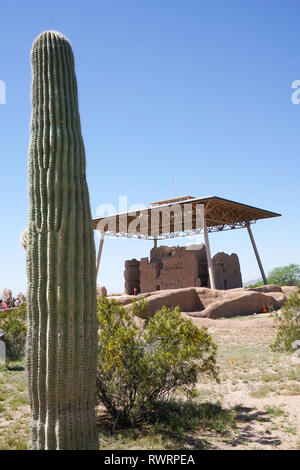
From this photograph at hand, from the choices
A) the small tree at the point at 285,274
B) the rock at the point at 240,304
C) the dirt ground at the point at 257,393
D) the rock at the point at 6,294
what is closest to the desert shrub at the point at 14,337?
the dirt ground at the point at 257,393

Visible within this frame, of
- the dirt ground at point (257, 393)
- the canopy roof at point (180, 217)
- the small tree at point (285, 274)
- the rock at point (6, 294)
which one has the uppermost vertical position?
the canopy roof at point (180, 217)

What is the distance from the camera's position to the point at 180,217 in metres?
29.0

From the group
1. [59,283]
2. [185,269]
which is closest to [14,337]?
[59,283]

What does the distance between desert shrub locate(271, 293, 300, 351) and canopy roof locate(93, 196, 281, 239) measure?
1246cm

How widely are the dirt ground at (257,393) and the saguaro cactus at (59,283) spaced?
226cm

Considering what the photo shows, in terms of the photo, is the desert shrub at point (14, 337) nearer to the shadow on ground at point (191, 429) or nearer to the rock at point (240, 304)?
the shadow on ground at point (191, 429)

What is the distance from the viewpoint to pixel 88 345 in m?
4.55

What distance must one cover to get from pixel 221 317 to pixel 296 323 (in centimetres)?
760

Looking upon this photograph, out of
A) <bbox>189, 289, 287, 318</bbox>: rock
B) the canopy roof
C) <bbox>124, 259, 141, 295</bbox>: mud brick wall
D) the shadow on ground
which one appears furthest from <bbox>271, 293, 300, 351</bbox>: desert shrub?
<bbox>124, 259, 141, 295</bbox>: mud brick wall

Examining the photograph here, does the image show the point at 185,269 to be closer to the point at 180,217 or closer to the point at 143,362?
the point at 180,217

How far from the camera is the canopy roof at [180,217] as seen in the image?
25422 millimetres

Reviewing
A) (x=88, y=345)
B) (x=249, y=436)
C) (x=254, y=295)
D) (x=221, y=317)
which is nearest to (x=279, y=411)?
(x=249, y=436)

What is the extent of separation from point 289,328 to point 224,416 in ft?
18.3
